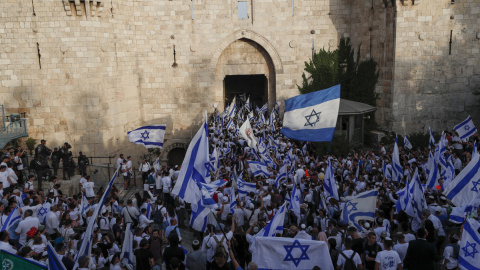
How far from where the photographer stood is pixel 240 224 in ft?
31.8

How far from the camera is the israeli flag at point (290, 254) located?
6.52 metres

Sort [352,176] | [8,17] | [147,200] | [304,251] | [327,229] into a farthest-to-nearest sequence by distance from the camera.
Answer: [8,17]
[352,176]
[147,200]
[327,229]
[304,251]

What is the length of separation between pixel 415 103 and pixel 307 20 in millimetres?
6994

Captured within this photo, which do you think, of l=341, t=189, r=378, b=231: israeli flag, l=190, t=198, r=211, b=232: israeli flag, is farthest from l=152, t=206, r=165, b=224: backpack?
l=341, t=189, r=378, b=231: israeli flag

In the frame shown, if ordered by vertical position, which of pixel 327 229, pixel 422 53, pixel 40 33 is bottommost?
pixel 327 229

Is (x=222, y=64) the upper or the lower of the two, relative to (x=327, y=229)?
upper

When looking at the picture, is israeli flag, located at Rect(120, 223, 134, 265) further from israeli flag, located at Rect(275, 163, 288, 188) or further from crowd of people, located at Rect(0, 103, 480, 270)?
israeli flag, located at Rect(275, 163, 288, 188)

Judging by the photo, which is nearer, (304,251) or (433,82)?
(304,251)

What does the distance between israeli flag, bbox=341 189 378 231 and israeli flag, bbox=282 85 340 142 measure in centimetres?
236

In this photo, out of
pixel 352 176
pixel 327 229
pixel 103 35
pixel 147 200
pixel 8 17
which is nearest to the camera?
pixel 327 229

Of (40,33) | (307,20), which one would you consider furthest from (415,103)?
(40,33)

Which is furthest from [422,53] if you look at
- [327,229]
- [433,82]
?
[327,229]

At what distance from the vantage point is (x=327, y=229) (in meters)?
9.20

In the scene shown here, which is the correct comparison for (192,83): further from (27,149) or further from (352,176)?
(352,176)
